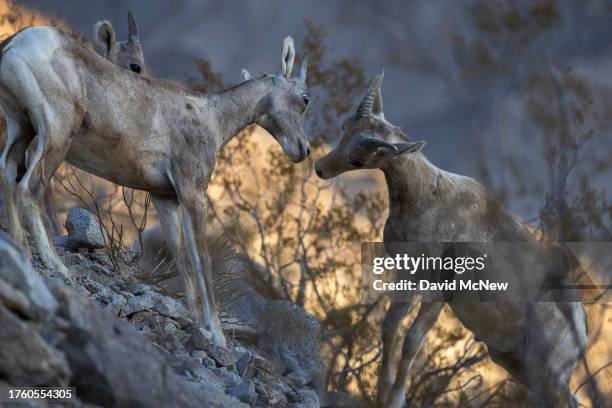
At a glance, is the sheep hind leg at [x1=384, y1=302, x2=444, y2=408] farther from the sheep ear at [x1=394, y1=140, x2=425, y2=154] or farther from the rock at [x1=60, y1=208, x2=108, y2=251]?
the rock at [x1=60, y1=208, x2=108, y2=251]

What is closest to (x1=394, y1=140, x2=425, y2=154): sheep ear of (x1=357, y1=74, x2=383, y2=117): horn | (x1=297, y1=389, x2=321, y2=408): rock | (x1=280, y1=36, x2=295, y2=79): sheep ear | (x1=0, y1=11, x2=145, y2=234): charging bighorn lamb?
(x1=357, y1=74, x2=383, y2=117): horn

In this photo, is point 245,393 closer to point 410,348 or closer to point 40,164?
point 40,164

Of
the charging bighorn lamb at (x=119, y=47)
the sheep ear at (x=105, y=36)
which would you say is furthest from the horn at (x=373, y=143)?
the sheep ear at (x=105, y=36)

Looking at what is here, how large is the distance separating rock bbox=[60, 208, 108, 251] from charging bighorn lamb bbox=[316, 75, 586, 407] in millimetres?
2095

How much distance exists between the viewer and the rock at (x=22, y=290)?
4.67 m

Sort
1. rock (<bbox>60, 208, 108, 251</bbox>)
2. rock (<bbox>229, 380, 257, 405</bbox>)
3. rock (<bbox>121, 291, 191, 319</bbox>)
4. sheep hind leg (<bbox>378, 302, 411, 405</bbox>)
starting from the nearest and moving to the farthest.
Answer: rock (<bbox>229, 380, 257, 405</bbox>)
rock (<bbox>121, 291, 191, 319</bbox>)
sheep hind leg (<bbox>378, 302, 411, 405</bbox>)
rock (<bbox>60, 208, 108, 251</bbox>)

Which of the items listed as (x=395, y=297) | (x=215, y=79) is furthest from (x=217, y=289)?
(x=215, y=79)

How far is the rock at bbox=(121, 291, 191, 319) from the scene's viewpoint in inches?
287

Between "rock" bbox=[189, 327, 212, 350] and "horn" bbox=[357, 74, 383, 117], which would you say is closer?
"rock" bbox=[189, 327, 212, 350]

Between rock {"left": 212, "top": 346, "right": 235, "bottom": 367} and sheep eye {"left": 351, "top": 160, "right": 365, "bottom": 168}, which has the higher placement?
sheep eye {"left": 351, "top": 160, "right": 365, "bottom": 168}

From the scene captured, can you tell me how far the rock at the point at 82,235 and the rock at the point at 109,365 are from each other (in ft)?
12.5

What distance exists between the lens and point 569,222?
5.55m

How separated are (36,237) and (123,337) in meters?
1.81

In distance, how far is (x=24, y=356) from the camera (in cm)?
448
